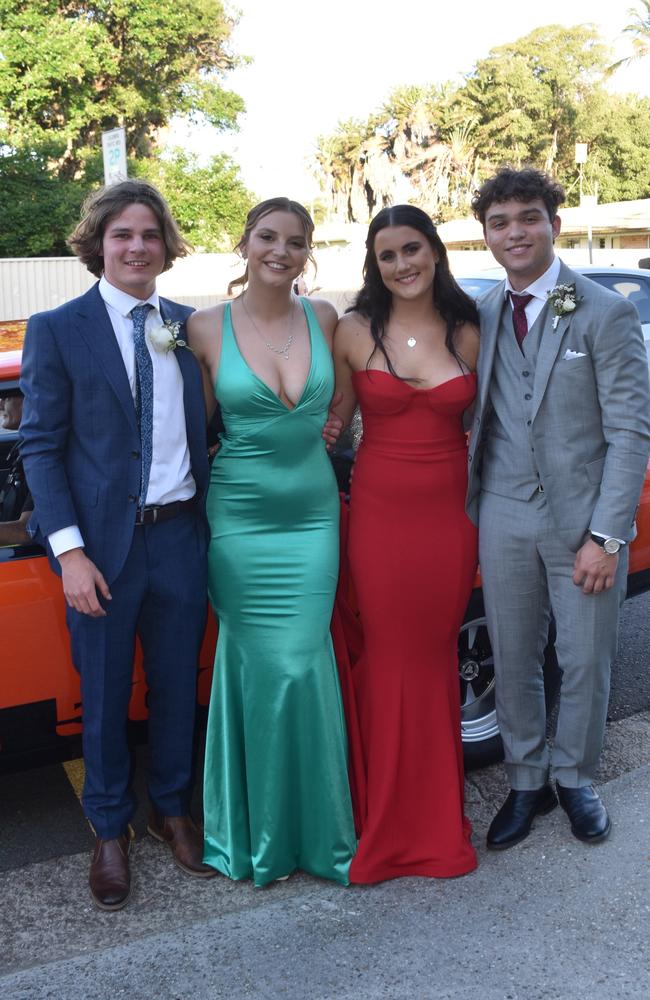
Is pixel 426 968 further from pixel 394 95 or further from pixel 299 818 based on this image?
pixel 394 95

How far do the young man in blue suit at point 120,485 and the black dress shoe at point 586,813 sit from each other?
1.22 m

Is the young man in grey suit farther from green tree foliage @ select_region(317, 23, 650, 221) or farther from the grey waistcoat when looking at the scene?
green tree foliage @ select_region(317, 23, 650, 221)

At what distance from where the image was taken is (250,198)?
27328mm

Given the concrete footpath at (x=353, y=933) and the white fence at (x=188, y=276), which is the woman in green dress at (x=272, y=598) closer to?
the concrete footpath at (x=353, y=933)

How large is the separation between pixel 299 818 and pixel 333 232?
3154cm

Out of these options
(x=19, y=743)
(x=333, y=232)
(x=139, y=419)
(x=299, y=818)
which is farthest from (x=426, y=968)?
(x=333, y=232)

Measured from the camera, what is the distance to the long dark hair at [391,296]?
10.4 ft

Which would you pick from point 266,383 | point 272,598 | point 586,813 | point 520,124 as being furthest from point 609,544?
point 520,124

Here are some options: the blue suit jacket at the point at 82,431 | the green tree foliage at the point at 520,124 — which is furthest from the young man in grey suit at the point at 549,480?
the green tree foliage at the point at 520,124

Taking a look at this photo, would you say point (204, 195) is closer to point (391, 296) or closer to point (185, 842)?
point (391, 296)

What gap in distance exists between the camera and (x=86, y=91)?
24.7 metres

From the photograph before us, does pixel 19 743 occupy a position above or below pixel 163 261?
below

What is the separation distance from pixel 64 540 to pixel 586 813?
191 cm

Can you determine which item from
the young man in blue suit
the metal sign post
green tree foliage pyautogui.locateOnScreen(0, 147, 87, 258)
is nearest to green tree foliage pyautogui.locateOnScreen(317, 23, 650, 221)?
green tree foliage pyautogui.locateOnScreen(0, 147, 87, 258)
